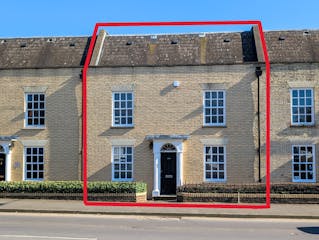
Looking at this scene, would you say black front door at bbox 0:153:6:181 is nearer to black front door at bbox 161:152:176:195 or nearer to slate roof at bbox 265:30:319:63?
black front door at bbox 161:152:176:195

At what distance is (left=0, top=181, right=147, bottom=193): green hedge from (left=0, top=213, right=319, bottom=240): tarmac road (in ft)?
10.8

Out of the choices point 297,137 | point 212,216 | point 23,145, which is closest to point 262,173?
point 297,137

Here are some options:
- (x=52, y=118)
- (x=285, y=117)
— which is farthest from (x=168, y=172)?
(x=52, y=118)

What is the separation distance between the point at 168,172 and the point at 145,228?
368 inches

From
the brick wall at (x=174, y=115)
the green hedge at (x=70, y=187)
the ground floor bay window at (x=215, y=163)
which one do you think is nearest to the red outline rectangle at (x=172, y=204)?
the brick wall at (x=174, y=115)

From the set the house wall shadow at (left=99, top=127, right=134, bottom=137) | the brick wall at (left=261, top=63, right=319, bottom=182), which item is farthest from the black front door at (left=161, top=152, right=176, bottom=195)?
the brick wall at (left=261, top=63, right=319, bottom=182)

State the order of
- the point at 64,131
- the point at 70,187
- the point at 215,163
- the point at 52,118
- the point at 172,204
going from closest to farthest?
the point at 172,204, the point at 70,187, the point at 215,163, the point at 64,131, the point at 52,118

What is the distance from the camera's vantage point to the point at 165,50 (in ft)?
79.7

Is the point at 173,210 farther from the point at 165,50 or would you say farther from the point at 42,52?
the point at 42,52

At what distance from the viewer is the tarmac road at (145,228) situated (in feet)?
36.9

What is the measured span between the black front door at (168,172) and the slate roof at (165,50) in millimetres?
4732

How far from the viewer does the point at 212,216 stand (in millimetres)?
15961

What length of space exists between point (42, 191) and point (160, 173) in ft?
18.7

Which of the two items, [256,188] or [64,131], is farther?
[64,131]
